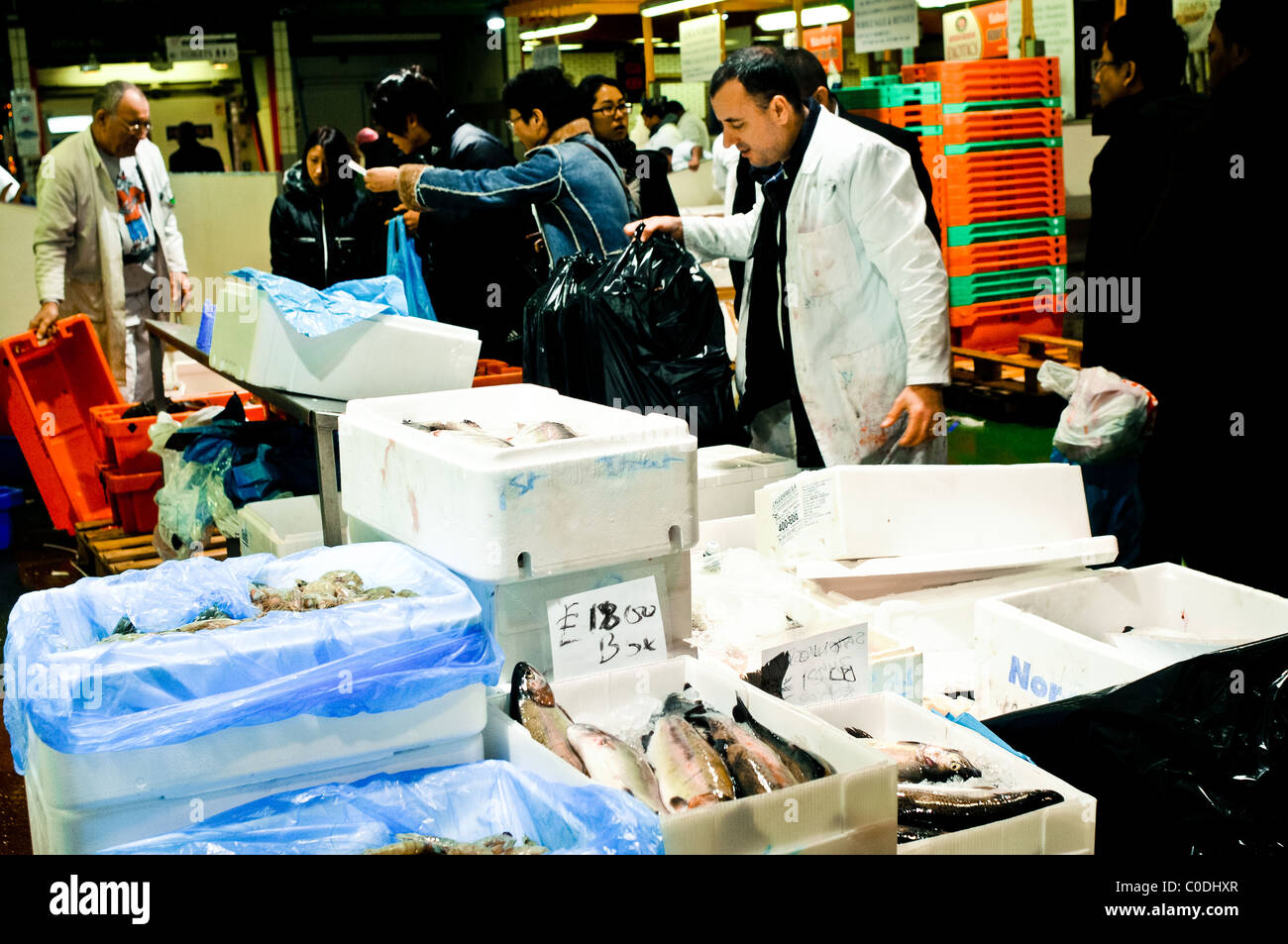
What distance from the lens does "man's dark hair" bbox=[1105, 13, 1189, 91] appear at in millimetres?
4715

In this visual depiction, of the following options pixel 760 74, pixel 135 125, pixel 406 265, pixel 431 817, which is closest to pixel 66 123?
pixel 135 125

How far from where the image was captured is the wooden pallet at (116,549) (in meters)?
4.77

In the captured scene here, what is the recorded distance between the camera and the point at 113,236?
6.39 m

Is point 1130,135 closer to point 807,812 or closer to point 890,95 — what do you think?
point 890,95

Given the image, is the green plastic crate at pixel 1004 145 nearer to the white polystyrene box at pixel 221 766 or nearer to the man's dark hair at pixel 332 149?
the man's dark hair at pixel 332 149

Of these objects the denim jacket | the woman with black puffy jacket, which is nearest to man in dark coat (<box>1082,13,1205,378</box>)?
the denim jacket

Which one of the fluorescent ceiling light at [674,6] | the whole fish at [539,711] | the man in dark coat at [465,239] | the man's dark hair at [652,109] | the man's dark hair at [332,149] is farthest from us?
the man's dark hair at [652,109]

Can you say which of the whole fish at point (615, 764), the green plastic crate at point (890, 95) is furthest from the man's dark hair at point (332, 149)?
the whole fish at point (615, 764)

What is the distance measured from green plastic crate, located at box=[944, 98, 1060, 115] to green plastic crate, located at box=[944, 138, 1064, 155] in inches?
8.1

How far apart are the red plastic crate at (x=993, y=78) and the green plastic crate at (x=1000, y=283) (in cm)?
112

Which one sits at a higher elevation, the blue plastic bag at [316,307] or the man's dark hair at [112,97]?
the man's dark hair at [112,97]

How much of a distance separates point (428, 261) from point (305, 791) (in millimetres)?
4513
